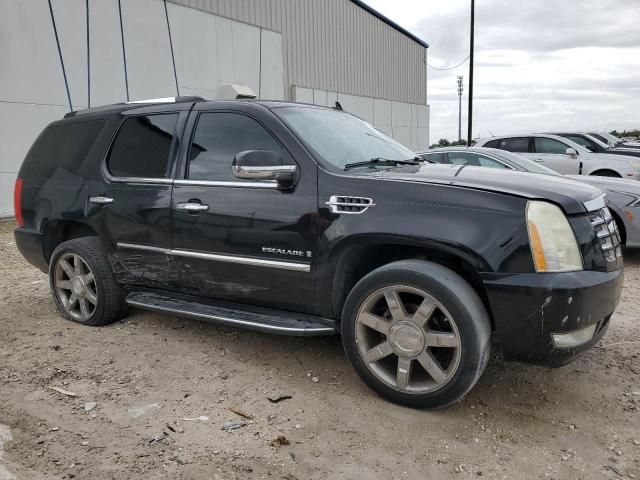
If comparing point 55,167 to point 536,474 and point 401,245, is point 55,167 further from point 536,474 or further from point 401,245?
point 536,474

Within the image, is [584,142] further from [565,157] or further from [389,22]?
[389,22]

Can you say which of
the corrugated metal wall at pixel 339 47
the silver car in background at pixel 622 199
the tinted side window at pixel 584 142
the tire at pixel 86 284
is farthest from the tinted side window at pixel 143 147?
the corrugated metal wall at pixel 339 47

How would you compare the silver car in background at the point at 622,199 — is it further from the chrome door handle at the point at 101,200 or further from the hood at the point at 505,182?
the chrome door handle at the point at 101,200

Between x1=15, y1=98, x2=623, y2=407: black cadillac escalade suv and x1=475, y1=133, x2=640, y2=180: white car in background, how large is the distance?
7.89m

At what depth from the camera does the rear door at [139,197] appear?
3947 mm

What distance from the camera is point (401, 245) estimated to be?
3160 mm

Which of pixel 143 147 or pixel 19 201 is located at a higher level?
pixel 143 147

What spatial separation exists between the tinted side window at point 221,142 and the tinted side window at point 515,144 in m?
9.18

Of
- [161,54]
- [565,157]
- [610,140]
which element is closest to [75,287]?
[565,157]

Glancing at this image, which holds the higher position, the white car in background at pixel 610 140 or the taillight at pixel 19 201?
the white car in background at pixel 610 140

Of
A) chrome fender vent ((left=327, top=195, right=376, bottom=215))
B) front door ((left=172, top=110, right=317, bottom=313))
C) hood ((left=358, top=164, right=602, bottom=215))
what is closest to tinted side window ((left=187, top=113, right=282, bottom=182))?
front door ((left=172, top=110, right=317, bottom=313))

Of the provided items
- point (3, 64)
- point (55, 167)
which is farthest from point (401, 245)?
point (3, 64)

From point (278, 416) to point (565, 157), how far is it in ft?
32.6

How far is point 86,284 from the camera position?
4.46m
